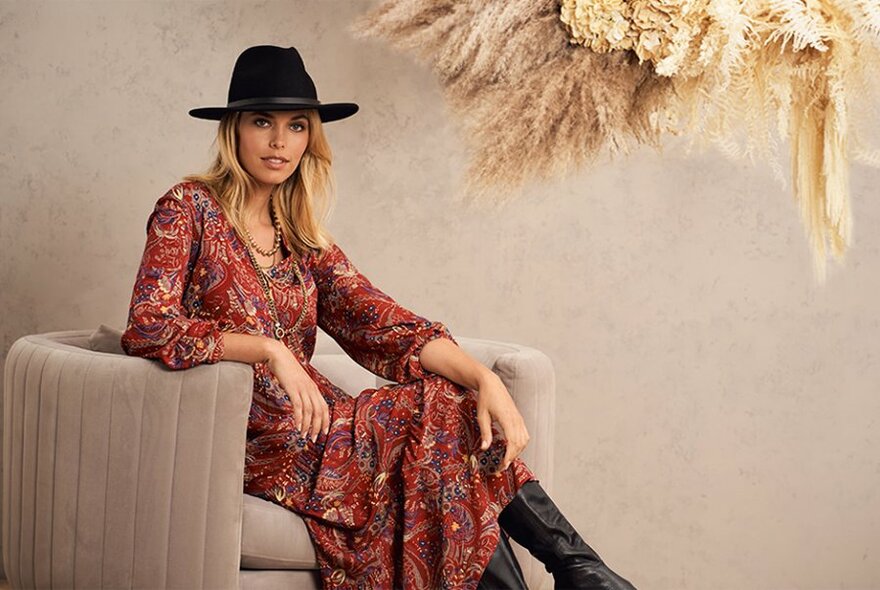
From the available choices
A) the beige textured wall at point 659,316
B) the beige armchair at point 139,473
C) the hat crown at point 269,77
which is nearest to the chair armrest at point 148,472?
the beige armchair at point 139,473

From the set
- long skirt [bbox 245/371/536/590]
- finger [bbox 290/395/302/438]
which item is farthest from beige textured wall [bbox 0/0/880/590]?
finger [bbox 290/395/302/438]

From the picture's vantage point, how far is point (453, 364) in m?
2.20

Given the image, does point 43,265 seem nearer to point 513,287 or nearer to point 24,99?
point 24,99

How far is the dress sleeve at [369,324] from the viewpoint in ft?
7.63

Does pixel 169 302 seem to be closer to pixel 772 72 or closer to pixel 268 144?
pixel 268 144

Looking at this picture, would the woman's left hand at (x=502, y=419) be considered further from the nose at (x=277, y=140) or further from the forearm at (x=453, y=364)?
the nose at (x=277, y=140)

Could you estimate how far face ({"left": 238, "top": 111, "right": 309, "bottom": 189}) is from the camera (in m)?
2.34

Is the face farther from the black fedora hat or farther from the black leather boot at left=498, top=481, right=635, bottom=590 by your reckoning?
the black leather boot at left=498, top=481, right=635, bottom=590

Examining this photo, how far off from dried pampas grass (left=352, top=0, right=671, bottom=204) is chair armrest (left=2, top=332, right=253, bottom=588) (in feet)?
4.65

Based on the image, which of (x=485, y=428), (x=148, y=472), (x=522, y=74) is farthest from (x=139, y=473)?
(x=522, y=74)

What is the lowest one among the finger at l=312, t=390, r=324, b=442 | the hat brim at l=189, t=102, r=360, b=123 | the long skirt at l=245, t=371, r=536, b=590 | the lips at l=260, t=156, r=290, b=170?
the long skirt at l=245, t=371, r=536, b=590

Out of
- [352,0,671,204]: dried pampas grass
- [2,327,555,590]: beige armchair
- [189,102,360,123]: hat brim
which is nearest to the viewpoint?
[2,327,555,590]: beige armchair

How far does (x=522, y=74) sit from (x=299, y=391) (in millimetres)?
1447

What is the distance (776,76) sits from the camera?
3035 mm
